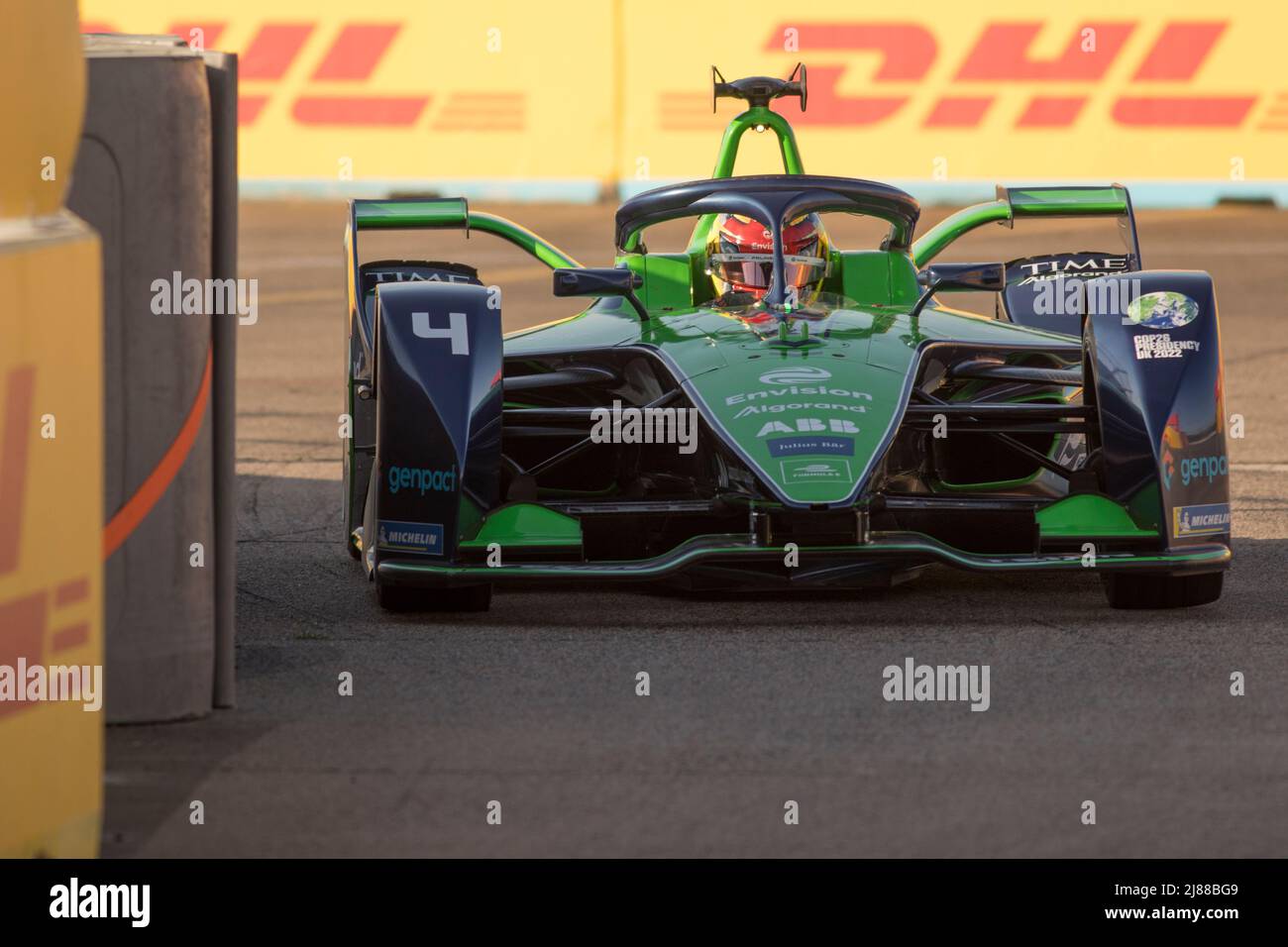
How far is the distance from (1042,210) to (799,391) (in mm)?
2701

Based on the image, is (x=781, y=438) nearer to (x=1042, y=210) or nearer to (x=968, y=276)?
(x=968, y=276)

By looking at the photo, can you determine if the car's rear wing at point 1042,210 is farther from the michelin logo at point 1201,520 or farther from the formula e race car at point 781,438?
the michelin logo at point 1201,520

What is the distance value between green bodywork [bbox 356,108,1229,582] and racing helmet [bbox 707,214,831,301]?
101 mm

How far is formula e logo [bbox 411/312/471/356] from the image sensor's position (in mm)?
7504

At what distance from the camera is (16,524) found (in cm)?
464

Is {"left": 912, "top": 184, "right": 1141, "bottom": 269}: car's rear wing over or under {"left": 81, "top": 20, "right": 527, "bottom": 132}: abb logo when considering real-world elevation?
under


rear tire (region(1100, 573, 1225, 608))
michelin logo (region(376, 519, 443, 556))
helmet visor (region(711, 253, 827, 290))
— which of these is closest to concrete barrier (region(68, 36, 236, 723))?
michelin logo (region(376, 519, 443, 556))

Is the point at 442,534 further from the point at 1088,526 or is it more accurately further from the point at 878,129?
the point at 878,129

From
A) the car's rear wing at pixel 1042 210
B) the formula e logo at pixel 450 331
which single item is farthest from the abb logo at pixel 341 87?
the formula e logo at pixel 450 331

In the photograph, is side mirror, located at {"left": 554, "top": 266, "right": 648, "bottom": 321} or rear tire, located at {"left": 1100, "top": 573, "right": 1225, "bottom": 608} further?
side mirror, located at {"left": 554, "top": 266, "right": 648, "bottom": 321}

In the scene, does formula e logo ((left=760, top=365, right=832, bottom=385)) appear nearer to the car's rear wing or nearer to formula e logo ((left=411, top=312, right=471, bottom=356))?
formula e logo ((left=411, top=312, right=471, bottom=356))

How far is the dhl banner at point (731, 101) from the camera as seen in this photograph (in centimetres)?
2267

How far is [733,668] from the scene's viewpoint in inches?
268
